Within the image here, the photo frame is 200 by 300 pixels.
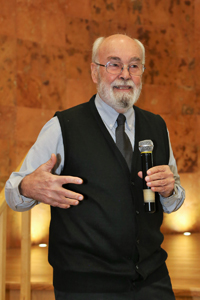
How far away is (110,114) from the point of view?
5.55ft

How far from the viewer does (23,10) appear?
13.2ft

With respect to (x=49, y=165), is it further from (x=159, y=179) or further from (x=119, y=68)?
(x=119, y=68)

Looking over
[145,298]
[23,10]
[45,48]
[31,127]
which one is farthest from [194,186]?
[145,298]

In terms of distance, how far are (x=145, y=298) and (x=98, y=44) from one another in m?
1.29

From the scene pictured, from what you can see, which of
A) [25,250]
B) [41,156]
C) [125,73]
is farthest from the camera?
[25,250]

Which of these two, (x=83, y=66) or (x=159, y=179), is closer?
(x=159, y=179)

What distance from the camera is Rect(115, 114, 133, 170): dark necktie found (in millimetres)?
Answer: 1568

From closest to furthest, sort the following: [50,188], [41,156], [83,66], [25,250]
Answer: [50,188] < [41,156] < [25,250] < [83,66]

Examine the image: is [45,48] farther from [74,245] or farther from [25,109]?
[74,245]

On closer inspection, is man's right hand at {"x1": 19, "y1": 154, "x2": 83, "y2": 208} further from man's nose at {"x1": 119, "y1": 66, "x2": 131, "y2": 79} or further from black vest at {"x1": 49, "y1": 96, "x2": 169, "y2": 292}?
man's nose at {"x1": 119, "y1": 66, "x2": 131, "y2": 79}

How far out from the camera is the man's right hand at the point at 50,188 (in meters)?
1.28

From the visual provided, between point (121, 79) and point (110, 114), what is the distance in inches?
7.3

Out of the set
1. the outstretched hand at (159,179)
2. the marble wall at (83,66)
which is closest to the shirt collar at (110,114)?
the outstretched hand at (159,179)

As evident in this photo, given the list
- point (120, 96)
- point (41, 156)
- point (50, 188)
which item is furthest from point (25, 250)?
point (120, 96)
